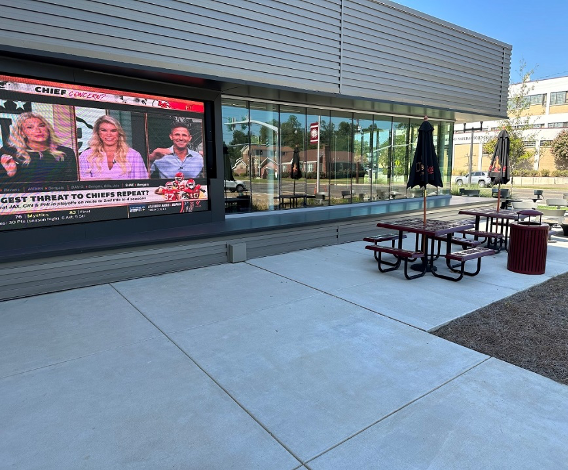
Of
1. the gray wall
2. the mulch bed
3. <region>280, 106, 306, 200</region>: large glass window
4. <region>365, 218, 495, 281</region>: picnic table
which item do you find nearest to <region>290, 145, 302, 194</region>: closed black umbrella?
<region>280, 106, 306, 200</region>: large glass window

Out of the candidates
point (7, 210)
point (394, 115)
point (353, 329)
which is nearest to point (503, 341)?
point (353, 329)

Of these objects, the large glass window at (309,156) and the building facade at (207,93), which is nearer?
the building facade at (207,93)

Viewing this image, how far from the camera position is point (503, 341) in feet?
13.8

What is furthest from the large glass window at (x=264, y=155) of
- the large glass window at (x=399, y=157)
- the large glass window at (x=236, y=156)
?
the large glass window at (x=399, y=157)

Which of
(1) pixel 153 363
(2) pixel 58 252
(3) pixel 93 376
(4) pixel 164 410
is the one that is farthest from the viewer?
(2) pixel 58 252

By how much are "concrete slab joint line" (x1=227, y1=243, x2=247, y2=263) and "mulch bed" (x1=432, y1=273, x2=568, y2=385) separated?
424 centimetres

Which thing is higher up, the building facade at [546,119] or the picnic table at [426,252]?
the building facade at [546,119]

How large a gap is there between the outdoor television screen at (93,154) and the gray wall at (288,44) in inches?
35.0

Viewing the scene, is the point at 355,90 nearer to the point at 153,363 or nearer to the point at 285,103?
the point at 285,103

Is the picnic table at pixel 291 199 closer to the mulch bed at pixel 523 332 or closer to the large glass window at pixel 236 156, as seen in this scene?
the large glass window at pixel 236 156

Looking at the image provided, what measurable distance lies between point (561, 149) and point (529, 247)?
44.6m

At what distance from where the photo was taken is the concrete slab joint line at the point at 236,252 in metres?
7.61

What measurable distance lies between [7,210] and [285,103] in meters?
7.66

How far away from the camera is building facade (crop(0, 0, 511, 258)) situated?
609 cm
